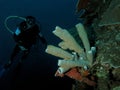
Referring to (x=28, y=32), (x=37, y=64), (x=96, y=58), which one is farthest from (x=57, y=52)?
(x=37, y=64)

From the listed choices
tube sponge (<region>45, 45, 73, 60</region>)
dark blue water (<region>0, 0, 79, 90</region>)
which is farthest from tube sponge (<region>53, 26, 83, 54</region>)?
dark blue water (<region>0, 0, 79, 90</region>)

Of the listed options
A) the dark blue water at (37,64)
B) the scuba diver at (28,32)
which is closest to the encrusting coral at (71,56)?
the scuba diver at (28,32)

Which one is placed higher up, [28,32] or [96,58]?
[28,32]

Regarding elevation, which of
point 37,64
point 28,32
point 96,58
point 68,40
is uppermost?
point 37,64

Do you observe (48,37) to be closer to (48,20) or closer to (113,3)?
(48,20)

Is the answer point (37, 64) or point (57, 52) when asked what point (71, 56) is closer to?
point (57, 52)

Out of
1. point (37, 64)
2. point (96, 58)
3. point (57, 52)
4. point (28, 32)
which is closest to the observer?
point (96, 58)

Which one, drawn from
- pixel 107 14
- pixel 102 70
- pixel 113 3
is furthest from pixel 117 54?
pixel 113 3

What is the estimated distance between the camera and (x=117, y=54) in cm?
274

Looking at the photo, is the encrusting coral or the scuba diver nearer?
the encrusting coral

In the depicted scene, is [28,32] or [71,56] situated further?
[28,32]

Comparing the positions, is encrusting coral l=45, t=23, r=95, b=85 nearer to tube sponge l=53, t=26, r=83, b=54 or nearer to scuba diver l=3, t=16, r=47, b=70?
tube sponge l=53, t=26, r=83, b=54

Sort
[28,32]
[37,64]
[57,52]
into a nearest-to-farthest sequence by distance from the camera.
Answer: [57,52] < [28,32] < [37,64]

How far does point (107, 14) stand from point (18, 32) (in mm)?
3771
